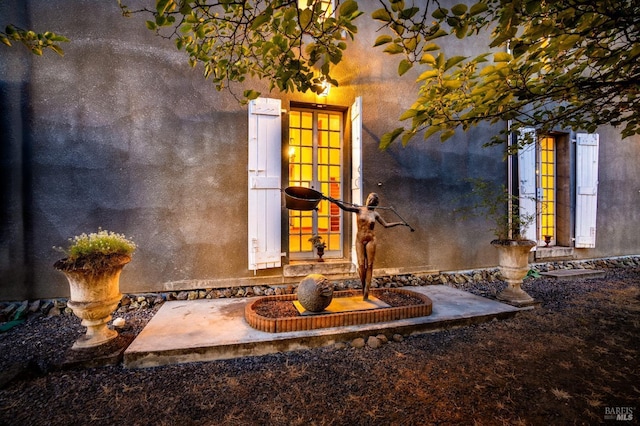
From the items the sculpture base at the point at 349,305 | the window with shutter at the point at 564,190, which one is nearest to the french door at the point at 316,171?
the sculpture base at the point at 349,305

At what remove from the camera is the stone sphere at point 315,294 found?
3154 millimetres

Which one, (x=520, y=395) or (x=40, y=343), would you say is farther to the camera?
(x=40, y=343)

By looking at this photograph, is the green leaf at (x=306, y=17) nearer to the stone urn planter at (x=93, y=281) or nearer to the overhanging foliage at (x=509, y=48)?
the overhanging foliage at (x=509, y=48)

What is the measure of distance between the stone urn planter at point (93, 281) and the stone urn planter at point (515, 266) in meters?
4.66

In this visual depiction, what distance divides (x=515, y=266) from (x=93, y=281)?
4911 millimetres

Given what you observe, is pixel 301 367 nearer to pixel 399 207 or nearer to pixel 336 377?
pixel 336 377

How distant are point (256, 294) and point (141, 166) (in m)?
2.35

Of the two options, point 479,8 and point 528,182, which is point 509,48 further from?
point 528,182

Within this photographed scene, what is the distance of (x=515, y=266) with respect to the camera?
4.11 meters

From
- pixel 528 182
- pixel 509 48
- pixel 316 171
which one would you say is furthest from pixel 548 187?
pixel 509 48

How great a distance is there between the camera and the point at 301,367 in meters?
2.55

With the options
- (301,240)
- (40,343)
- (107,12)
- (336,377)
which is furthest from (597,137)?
(40,343)

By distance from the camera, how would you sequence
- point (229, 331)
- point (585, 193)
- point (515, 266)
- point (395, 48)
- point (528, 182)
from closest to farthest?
point (395, 48)
point (229, 331)
point (515, 266)
point (528, 182)
point (585, 193)

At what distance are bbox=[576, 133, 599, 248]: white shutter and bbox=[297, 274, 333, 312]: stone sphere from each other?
5851 millimetres
